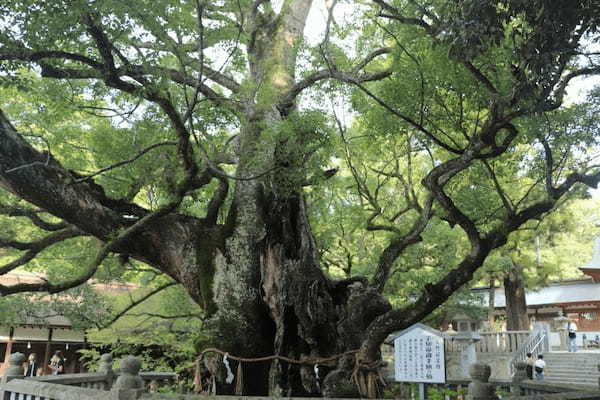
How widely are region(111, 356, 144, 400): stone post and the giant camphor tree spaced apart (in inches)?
87.0

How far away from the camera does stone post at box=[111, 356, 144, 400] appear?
14.4 feet

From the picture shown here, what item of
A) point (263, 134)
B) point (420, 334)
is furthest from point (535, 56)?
point (263, 134)

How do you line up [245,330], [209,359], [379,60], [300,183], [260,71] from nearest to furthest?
[209,359], [245,330], [300,183], [260,71], [379,60]

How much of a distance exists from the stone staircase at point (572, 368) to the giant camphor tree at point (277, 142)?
10.5 meters

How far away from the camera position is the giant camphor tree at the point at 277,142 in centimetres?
577

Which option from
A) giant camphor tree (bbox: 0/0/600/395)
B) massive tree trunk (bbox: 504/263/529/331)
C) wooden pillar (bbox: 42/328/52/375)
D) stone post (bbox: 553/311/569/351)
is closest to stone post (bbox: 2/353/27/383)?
giant camphor tree (bbox: 0/0/600/395)

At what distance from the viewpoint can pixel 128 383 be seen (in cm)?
449

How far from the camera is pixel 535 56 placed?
5254mm

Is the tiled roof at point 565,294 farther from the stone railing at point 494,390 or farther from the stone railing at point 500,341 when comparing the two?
the stone railing at point 494,390

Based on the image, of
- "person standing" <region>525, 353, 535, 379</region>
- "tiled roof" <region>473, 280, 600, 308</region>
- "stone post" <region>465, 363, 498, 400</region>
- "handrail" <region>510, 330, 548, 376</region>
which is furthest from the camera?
"tiled roof" <region>473, 280, 600, 308</region>

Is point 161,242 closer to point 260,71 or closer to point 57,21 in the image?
point 57,21

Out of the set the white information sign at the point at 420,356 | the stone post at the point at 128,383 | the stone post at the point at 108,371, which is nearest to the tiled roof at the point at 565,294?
the white information sign at the point at 420,356

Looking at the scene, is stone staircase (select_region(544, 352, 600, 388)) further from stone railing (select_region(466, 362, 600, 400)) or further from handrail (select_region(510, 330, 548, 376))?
stone railing (select_region(466, 362, 600, 400))

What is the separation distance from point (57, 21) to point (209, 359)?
15.3 ft
